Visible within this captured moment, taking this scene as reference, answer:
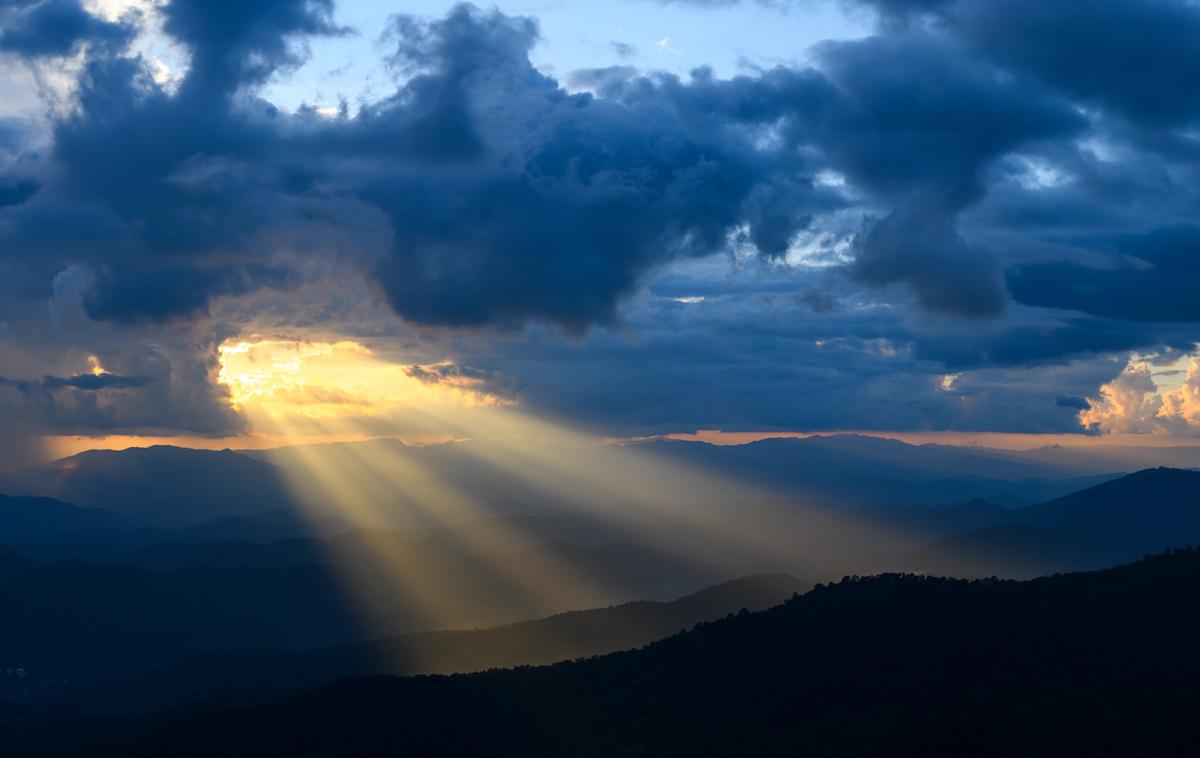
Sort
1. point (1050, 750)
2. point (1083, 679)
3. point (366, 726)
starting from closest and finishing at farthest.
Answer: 1. point (1050, 750)
2. point (1083, 679)
3. point (366, 726)

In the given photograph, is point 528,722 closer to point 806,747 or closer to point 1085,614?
point 806,747

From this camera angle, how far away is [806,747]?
14700 cm

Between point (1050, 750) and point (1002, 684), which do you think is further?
point (1002, 684)

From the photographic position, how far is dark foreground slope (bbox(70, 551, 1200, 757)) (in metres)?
138

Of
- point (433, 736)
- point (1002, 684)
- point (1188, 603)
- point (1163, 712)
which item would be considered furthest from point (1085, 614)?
point (433, 736)

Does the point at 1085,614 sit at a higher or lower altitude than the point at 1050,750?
higher

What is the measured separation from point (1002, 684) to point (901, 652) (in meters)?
21.8

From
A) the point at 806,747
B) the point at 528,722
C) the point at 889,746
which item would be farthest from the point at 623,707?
the point at 889,746

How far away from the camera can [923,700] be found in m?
156

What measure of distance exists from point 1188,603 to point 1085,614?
1753 cm

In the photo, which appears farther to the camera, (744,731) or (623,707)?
(623,707)

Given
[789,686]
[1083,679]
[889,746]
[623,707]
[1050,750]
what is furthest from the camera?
[623,707]

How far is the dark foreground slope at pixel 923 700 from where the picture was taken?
138 m

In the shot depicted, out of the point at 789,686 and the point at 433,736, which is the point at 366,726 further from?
the point at 789,686
